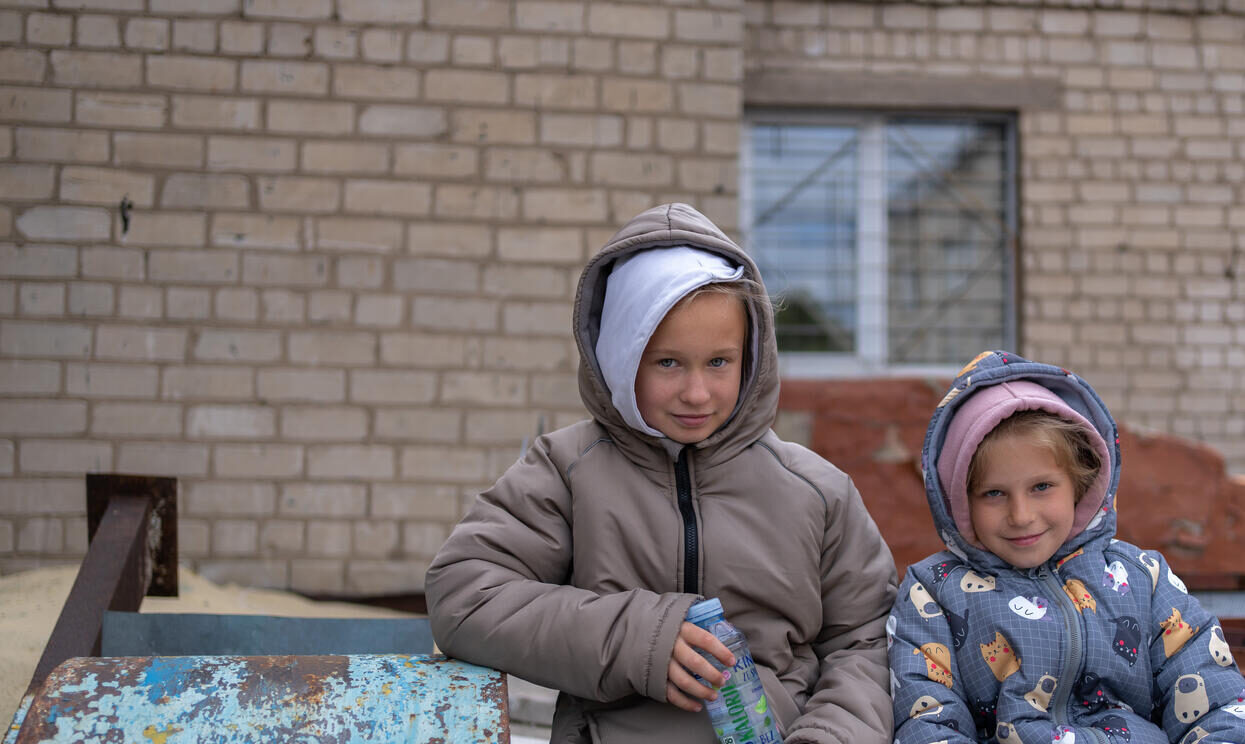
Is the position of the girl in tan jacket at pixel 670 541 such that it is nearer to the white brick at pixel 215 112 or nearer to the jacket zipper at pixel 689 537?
the jacket zipper at pixel 689 537

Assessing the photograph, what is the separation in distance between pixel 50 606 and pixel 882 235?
14.2 ft

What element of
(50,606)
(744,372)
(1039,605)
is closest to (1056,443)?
(1039,605)

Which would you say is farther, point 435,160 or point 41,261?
point 435,160

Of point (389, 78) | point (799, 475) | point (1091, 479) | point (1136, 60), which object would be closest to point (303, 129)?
point (389, 78)

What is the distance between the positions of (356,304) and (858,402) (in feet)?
7.49

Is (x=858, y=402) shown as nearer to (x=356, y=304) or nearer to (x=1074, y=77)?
(x=356, y=304)

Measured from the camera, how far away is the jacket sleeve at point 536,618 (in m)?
1.43

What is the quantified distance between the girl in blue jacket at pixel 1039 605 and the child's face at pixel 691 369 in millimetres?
403

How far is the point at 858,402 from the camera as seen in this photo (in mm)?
4488

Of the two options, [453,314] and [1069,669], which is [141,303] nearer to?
[453,314]

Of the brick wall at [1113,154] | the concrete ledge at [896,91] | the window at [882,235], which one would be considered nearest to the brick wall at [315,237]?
the concrete ledge at [896,91]

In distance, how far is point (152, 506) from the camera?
2.51 m

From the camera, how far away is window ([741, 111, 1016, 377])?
5.50 meters

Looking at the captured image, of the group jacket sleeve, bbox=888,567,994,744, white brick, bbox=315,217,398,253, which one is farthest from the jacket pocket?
white brick, bbox=315,217,398,253
